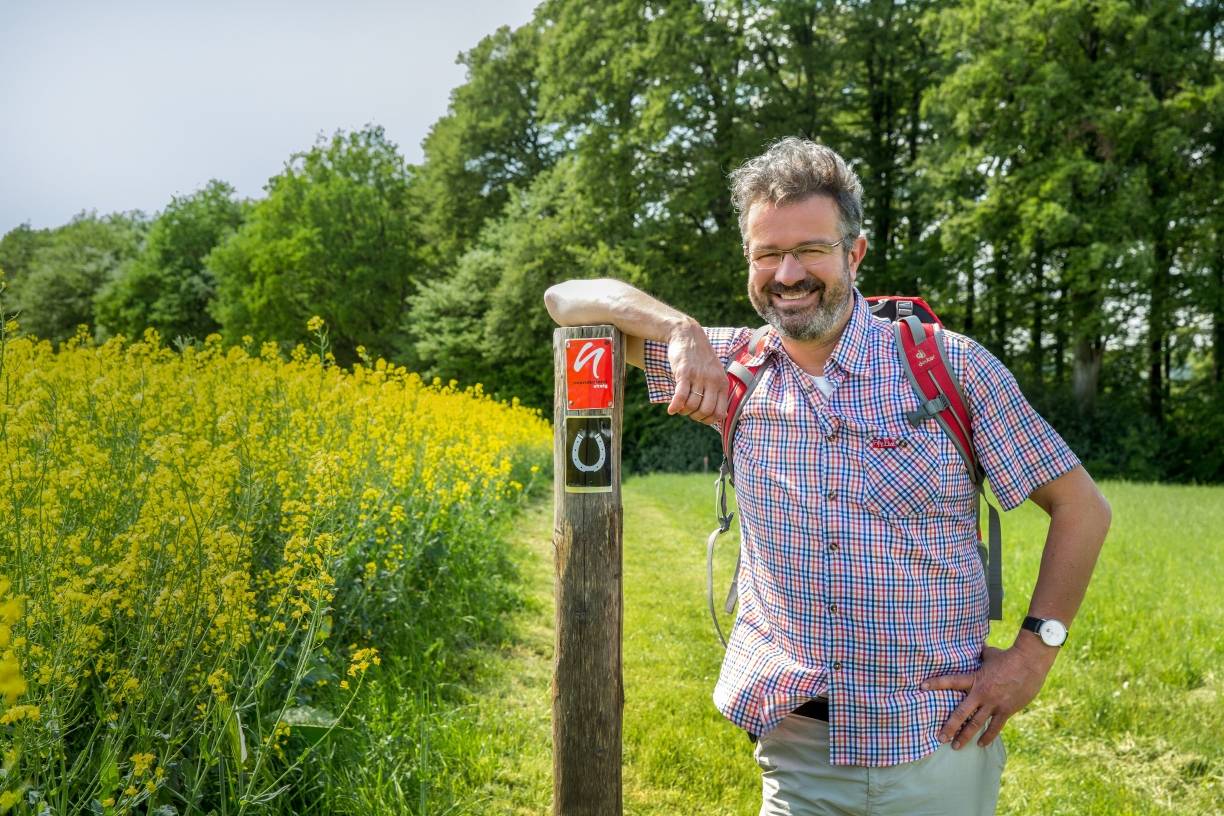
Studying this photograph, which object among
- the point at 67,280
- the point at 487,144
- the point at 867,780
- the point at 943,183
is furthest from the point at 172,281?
the point at 867,780

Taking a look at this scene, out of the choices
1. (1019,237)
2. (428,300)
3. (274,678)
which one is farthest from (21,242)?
(274,678)

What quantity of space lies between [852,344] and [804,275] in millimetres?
219

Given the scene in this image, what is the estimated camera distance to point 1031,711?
16.0 feet

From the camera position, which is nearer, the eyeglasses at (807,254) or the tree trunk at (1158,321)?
the eyeglasses at (807,254)

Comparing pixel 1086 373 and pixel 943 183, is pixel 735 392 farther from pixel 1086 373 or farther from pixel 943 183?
pixel 1086 373

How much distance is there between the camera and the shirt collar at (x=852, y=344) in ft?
7.55

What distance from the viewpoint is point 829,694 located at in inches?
85.7

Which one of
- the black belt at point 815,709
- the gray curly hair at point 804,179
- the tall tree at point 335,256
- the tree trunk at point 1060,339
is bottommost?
the black belt at point 815,709

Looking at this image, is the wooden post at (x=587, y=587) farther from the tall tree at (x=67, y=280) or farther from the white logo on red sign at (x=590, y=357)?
the tall tree at (x=67, y=280)

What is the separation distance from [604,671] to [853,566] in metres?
0.73

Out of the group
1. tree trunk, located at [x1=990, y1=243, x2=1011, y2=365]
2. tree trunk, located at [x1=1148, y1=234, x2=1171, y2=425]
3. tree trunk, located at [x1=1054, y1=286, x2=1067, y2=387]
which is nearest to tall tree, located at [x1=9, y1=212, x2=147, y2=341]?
tree trunk, located at [x1=990, y1=243, x2=1011, y2=365]

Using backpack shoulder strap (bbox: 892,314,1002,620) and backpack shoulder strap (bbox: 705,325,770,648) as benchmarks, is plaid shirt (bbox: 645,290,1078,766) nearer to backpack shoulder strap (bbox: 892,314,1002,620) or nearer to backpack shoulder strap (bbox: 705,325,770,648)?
backpack shoulder strap (bbox: 892,314,1002,620)

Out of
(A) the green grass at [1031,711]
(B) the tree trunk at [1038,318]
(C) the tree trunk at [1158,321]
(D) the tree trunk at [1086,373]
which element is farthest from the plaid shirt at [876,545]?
(B) the tree trunk at [1038,318]

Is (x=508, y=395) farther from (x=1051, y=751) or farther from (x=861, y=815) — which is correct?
(x=861, y=815)
